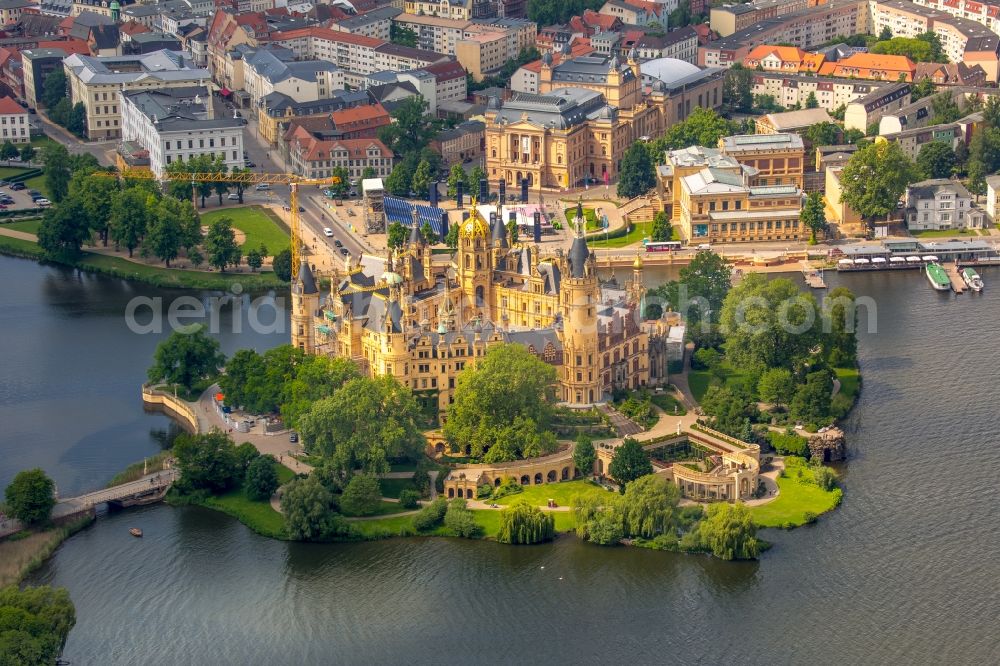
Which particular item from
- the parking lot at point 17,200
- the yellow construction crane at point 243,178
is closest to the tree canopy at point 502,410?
the yellow construction crane at point 243,178

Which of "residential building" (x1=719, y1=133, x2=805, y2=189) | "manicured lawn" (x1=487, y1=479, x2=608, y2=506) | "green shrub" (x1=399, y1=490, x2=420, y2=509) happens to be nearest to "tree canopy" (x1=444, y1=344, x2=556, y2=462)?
"manicured lawn" (x1=487, y1=479, x2=608, y2=506)

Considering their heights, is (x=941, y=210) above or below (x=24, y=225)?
below

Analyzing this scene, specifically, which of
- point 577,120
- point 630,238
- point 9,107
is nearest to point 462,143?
point 577,120

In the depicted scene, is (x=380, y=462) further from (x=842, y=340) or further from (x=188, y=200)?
(x=188, y=200)

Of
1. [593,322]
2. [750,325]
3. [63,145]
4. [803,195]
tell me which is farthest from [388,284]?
[63,145]

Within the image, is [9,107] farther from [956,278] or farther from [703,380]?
[956,278]

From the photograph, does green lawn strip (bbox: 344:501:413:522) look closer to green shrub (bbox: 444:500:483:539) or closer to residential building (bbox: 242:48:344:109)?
green shrub (bbox: 444:500:483:539)
